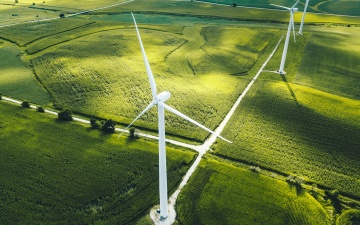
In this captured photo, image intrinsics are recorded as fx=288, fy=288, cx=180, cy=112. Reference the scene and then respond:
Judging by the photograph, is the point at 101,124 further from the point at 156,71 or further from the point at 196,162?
the point at 156,71

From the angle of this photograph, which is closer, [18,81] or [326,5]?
[18,81]

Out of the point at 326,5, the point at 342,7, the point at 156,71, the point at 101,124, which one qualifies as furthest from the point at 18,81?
the point at 342,7

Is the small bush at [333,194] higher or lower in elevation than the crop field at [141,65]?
lower

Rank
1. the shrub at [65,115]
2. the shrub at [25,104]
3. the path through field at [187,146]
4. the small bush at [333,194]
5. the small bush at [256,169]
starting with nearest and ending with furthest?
the path through field at [187,146]
the small bush at [333,194]
the small bush at [256,169]
the shrub at [65,115]
the shrub at [25,104]

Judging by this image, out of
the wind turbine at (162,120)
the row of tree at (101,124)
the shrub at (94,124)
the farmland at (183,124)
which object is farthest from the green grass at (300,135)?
the shrub at (94,124)

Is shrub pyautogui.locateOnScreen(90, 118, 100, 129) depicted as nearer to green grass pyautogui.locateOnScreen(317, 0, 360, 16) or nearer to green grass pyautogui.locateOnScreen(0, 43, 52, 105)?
green grass pyautogui.locateOnScreen(0, 43, 52, 105)

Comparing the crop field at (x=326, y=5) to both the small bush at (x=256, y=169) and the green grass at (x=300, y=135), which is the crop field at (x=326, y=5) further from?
the small bush at (x=256, y=169)

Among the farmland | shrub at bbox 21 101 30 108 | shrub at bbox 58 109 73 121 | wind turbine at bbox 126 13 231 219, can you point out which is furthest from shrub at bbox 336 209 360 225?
shrub at bbox 21 101 30 108

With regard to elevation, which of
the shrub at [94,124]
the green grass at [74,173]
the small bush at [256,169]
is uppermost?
the shrub at [94,124]
